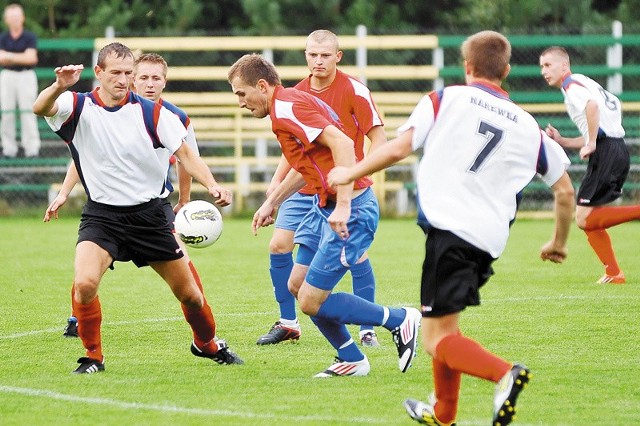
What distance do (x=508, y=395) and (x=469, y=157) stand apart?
1.03 meters

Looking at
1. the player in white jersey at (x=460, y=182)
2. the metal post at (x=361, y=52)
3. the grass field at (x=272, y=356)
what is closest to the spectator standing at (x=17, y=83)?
the metal post at (x=361, y=52)

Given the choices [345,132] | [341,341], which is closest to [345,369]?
[341,341]

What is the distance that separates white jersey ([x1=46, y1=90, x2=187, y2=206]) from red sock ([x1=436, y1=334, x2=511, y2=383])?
2.23 meters

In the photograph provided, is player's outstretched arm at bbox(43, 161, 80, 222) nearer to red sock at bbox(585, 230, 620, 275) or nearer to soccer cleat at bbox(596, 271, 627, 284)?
red sock at bbox(585, 230, 620, 275)

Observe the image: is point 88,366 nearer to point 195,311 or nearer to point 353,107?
point 195,311

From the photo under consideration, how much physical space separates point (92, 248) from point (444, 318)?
2196 millimetres

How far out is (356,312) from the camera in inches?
256

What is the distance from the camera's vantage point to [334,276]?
6359 millimetres

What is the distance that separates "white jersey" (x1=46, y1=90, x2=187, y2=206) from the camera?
6.69 meters

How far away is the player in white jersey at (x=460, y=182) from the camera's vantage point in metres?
5.20

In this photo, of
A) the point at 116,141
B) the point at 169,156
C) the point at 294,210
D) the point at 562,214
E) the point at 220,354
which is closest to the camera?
the point at 562,214

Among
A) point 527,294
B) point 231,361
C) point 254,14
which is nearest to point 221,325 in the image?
point 231,361

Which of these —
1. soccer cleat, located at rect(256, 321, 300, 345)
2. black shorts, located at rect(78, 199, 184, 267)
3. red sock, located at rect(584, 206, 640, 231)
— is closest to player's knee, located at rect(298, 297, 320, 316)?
black shorts, located at rect(78, 199, 184, 267)

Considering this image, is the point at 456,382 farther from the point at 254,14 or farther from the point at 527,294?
the point at 254,14
